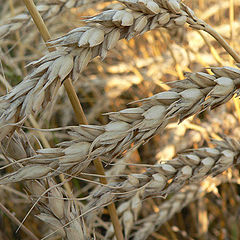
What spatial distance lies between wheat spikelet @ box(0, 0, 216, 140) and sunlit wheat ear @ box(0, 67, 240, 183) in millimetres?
47

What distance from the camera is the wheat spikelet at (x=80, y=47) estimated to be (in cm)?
34

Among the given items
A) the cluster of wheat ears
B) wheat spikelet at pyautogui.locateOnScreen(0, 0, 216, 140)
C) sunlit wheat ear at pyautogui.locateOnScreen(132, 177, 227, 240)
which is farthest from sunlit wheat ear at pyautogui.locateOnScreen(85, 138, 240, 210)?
sunlit wheat ear at pyautogui.locateOnScreen(132, 177, 227, 240)

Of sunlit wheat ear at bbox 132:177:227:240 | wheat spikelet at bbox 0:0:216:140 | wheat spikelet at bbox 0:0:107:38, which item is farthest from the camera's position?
sunlit wheat ear at bbox 132:177:227:240

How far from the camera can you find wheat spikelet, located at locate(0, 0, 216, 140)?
341mm

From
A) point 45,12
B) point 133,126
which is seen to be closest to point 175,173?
point 133,126

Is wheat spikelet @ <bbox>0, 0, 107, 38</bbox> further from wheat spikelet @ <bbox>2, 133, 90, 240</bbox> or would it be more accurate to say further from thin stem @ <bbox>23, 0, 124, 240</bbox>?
wheat spikelet @ <bbox>2, 133, 90, 240</bbox>

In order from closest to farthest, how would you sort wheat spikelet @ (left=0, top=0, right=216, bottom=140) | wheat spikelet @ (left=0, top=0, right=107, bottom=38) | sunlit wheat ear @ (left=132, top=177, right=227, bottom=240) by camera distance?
wheat spikelet @ (left=0, top=0, right=216, bottom=140)
wheat spikelet @ (left=0, top=0, right=107, bottom=38)
sunlit wheat ear @ (left=132, top=177, right=227, bottom=240)

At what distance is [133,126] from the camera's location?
363 mm

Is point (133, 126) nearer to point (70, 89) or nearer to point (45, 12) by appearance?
point (70, 89)

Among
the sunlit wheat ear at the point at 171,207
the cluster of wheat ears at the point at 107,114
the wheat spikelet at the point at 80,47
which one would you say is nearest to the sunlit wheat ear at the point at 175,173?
the cluster of wheat ears at the point at 107,114

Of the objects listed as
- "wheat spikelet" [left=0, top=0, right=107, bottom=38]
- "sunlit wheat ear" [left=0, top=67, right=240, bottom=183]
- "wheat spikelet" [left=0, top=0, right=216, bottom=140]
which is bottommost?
"sunlit wheat ear" [left=0, top=67, right=240, bottom=183]

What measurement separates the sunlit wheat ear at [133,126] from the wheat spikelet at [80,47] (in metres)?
0.05

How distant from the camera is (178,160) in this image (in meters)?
0.47

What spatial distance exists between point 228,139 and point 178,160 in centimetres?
9
